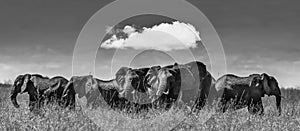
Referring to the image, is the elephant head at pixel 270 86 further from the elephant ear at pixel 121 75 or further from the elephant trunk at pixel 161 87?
the elephant ear at pixel 121 75

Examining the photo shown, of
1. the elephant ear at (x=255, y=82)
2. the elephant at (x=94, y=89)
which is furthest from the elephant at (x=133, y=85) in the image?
the elephant ear at (x=255, y=82)

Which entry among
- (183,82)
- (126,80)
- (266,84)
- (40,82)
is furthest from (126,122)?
(266,84)

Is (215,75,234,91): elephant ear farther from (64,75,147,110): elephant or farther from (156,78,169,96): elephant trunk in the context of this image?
(64,75,147,110): elephant

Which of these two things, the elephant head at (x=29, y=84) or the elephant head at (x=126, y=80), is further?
the elephant head at (x=126, y=80)

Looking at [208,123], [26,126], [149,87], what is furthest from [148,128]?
[149,87]

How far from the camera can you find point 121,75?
667 inches

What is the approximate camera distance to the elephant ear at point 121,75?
54.7 ft

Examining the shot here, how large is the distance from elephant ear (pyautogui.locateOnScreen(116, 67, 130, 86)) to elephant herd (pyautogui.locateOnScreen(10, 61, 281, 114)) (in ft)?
0.17

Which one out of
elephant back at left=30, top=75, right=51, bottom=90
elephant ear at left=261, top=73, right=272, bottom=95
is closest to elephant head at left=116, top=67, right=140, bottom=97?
elephant back at left=30, top=75, right=51, bottom=90

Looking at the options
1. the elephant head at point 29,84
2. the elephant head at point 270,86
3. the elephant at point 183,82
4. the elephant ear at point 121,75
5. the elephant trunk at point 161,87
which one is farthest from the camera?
the elephant ear at point 121,75

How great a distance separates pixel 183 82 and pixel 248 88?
2.43 m

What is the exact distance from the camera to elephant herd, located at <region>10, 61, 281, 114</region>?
49.8 ft

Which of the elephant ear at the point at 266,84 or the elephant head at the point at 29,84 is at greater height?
the elephant head at the point at 29,84

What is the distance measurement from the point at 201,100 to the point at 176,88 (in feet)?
3.34
